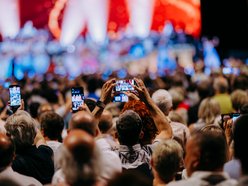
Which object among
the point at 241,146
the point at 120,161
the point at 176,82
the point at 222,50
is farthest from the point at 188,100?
the point at 222,50

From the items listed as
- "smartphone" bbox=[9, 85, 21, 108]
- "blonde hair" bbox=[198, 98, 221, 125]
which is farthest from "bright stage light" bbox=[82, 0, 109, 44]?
"smartphone" bbox=[9, 85, 21, 108]

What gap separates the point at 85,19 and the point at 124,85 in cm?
1810

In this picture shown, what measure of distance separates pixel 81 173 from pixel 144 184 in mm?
576

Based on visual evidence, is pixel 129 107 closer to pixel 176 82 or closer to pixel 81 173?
pixel 81 173

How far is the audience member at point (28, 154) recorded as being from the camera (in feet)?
23.0

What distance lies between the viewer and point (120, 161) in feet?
20.9

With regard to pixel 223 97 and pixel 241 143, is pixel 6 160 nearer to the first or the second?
pixel 241 143

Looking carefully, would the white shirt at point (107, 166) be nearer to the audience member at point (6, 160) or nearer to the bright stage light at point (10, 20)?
the audience member at point (6, 160)

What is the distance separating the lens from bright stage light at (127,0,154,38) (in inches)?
1000

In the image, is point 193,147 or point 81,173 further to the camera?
point 193,147

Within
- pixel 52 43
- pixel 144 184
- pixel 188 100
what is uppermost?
pixel 52 43

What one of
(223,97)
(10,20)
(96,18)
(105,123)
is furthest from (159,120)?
(96,18)

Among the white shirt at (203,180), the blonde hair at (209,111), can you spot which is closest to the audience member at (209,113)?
→ the blonde hair at (209,111)

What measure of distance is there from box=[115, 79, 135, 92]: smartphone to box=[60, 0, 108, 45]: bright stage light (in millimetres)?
16858
